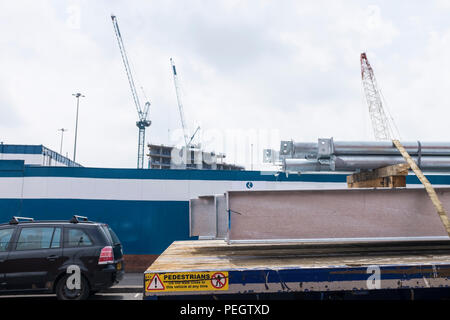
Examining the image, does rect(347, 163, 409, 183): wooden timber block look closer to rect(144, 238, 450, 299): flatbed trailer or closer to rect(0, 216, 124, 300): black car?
rect(144, 238, 450, 299): flatbed trailer

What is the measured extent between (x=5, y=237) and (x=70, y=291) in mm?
1689

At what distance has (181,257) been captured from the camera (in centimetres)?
395

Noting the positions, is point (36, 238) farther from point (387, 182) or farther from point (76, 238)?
point (387, 182)

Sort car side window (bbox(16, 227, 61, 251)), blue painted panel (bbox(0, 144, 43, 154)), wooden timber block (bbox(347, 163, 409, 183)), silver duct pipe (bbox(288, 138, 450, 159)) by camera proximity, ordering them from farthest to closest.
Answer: blue painted panel (bbox(0, 144, 43, 154)), car side window (bbox(16, 227, 61, 251)), silver duct pipe (bbox(288, 138, 450, 159)), wooden timber block (bbox(347, 163, 409, 183))

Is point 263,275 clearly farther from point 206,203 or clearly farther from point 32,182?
point 32,182

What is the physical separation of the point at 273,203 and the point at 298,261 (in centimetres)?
65

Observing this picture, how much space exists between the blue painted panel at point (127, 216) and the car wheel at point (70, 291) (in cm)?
484

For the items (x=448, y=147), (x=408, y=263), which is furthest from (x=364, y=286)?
(x=448, y=147)

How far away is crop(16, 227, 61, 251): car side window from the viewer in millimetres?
7122

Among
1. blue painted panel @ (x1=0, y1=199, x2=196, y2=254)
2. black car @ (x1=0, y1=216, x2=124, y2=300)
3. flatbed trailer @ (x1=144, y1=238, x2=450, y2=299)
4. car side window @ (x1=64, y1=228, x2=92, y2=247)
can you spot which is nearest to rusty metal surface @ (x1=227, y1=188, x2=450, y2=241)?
flatbed trailer @ (x1=144, y1=238, x2=450, y2=299)

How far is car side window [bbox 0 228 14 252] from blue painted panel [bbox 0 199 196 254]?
15.9ft

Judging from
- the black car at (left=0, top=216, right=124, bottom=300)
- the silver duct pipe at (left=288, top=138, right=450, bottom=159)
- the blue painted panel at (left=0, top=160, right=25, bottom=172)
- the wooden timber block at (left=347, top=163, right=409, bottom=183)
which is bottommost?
the black car at (left=0, top=216, right=124, bottom=300)

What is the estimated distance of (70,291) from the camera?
711 centimetres

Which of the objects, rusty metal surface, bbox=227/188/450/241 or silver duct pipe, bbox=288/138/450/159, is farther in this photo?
silver duct pipe, bbox=288/138/450/159
